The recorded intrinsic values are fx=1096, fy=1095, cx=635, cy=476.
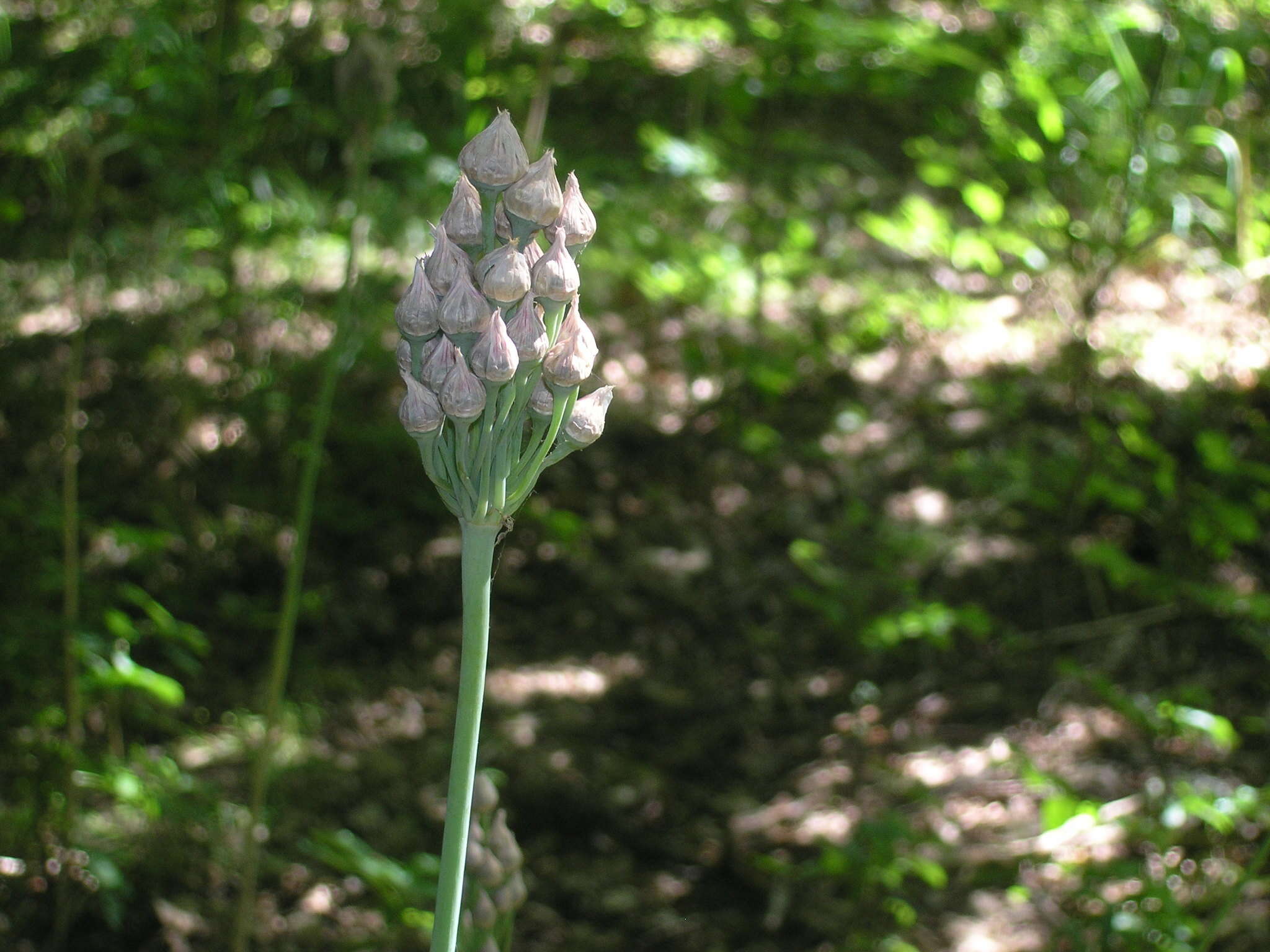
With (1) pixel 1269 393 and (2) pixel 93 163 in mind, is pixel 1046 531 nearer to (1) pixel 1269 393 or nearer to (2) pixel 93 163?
(1) pixel 1269 393

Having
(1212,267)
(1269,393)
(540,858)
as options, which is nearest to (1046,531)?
(1269,393)

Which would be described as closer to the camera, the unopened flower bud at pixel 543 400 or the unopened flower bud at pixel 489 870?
the unopened flower bud at pixel 543 400

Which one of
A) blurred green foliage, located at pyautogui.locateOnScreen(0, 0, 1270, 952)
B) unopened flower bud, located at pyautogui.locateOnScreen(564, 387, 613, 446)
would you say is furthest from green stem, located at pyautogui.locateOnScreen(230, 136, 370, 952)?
unopened flower bud, located at pyautogui.locateOnScreen(564, 387, 613, 446)

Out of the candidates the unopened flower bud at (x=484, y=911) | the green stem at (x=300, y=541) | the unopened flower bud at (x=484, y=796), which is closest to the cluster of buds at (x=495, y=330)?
the unopened flower bud at (x=484, y=796)

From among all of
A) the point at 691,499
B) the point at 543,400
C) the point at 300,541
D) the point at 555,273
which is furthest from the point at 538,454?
the point at 691,499

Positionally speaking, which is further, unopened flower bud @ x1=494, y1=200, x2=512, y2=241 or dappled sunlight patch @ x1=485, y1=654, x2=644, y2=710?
dappled sunlight patch @ x1=485, y1=654, x2=644, y2=710

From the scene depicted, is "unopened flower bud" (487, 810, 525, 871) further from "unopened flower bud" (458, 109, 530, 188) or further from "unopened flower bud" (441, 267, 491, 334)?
"unopened flower bud" (458, 109, 530, 188)

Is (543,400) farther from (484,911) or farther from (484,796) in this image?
(484,911)

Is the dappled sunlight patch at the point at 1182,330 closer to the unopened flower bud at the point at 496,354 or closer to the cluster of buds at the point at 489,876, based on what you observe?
the cluster of buds at the point at 489,876
